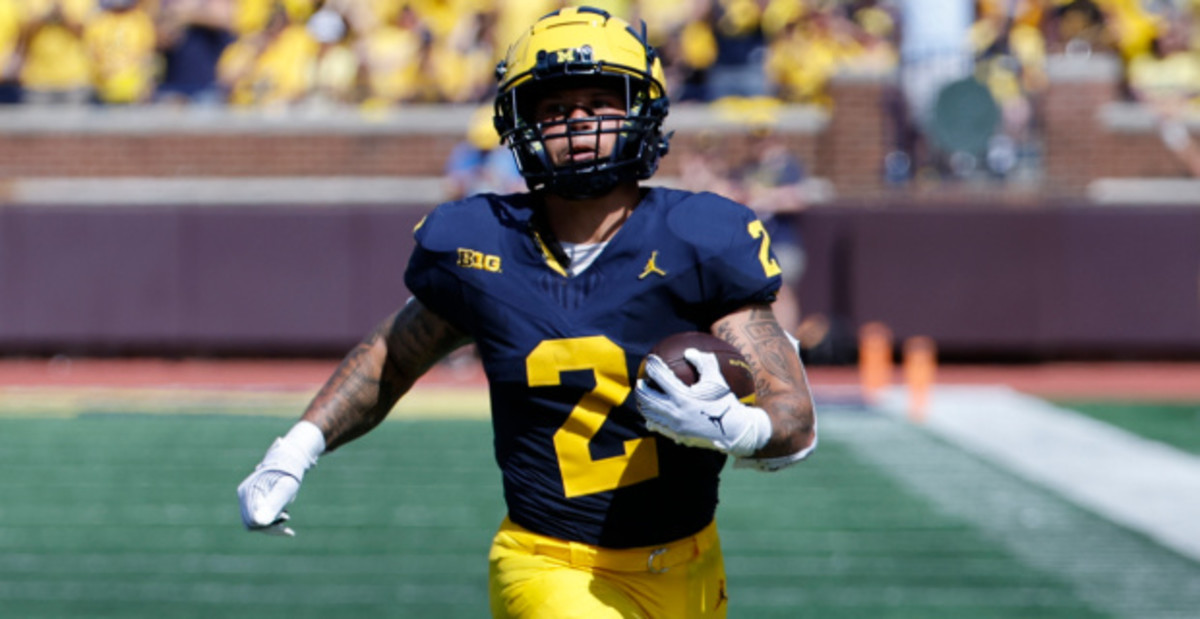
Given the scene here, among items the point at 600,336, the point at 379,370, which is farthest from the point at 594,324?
the point at 379,370

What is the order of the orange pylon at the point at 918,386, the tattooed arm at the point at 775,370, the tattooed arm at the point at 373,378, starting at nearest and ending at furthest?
the tattooed arm at the point at 775,370, the tattooed arm at the point at 373,378, the orange pylon at the point at 918,386

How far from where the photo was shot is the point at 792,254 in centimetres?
1373

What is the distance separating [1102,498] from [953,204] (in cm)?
607

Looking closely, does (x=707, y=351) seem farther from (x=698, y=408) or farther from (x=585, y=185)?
(x=585, y=185)

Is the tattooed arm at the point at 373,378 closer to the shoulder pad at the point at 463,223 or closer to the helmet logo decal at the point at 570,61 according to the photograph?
the shoulder pad at the point at 463,223

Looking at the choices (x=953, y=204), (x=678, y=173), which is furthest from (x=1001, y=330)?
(x=678, y=173)

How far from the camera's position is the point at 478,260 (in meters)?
3.43

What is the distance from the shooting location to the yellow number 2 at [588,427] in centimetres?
332

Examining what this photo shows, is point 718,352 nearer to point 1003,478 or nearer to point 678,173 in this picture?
point 1003,478

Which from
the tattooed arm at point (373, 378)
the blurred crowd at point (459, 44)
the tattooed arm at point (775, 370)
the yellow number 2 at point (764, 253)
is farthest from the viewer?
the blurred crowd at point (459, 44)

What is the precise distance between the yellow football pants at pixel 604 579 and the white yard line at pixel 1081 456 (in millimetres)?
4493

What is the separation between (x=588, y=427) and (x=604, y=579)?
0.29m

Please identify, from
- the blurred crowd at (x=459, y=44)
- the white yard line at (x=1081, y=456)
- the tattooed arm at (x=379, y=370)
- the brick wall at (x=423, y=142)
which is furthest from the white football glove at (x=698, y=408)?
the blurred crowd at (x=459, y=44)

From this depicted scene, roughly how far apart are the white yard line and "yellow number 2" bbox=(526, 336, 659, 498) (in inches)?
182
